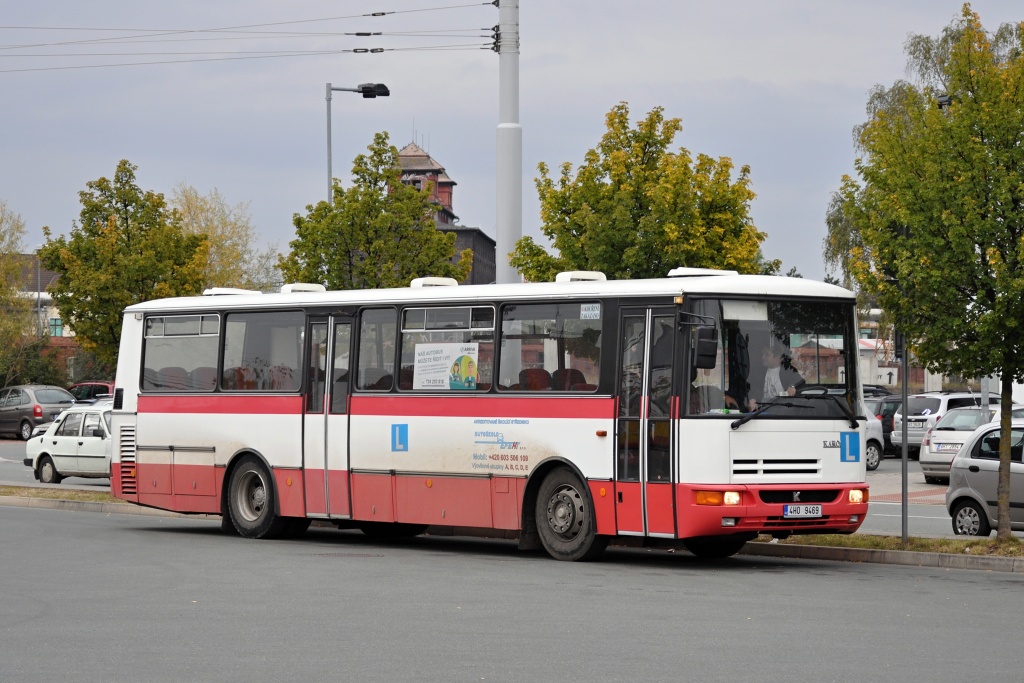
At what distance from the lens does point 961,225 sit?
1641 centimetres

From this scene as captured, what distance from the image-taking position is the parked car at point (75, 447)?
30172 millimetres

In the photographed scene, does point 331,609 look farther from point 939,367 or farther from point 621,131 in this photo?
point 621,131

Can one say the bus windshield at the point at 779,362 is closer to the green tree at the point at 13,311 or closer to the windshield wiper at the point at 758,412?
the windshield wiper at the point at 758,412

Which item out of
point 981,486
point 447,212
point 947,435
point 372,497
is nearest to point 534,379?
point 372,497

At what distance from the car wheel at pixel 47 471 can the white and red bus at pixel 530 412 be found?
1088 centimetres

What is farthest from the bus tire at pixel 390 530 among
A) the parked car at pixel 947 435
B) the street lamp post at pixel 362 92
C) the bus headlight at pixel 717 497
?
the street lamp post at pixel 362 92

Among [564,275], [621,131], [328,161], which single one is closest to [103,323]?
[328,161]

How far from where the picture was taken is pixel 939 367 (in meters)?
17.4

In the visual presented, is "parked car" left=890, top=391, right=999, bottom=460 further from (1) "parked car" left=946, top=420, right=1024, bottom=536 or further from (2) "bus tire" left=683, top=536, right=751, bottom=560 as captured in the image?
(2) "bus tire" left=683, top=536, right=751, bottom=560

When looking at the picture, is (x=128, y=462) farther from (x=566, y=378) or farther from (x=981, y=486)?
(x=981, y=486)

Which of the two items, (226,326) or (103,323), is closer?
(226,326)

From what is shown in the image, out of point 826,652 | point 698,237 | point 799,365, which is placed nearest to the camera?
point 826,652

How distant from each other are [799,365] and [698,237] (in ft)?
35.1

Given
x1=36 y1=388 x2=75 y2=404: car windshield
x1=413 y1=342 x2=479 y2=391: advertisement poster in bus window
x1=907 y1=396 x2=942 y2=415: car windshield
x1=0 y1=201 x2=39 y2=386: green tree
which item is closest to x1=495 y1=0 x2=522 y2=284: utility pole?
x1=413 y1=342 x2=479 y2=391: advertisement poster in bus window
